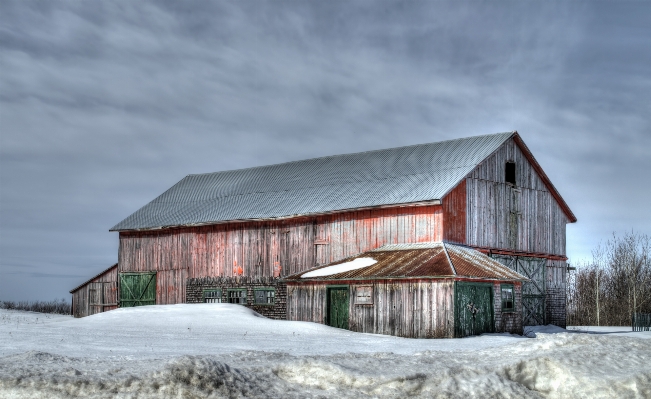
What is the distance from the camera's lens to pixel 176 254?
135ft

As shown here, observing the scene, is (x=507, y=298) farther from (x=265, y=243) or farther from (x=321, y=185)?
(x=265, y=243)

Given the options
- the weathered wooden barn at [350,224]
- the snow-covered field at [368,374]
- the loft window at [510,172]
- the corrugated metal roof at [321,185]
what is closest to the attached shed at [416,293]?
the weathered wooden barn at [350,224]

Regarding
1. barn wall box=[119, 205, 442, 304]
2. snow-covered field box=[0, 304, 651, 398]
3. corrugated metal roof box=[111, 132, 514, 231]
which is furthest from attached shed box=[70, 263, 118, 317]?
→ snow-covered field box=[0, 304, 651, 398]

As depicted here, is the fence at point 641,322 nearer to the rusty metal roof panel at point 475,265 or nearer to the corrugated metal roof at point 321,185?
the rusty metal roof panel at point 475,265

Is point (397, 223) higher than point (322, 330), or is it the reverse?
point (397, 223)

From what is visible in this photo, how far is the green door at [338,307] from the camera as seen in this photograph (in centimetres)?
3055

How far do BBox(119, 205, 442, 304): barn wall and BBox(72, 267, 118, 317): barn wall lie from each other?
178 cm

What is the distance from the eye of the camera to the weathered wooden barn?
109 ft

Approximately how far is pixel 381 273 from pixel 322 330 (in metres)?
3.22

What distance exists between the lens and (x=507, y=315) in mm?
29672

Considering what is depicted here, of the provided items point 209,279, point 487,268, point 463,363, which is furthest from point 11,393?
point 209,279

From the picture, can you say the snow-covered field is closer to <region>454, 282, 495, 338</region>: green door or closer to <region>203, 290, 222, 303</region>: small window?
<region>454, 282, 495, 338</region>: green door

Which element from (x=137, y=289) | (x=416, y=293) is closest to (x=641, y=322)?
(x=416, y=293)

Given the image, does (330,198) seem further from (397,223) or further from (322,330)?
(322,330)
